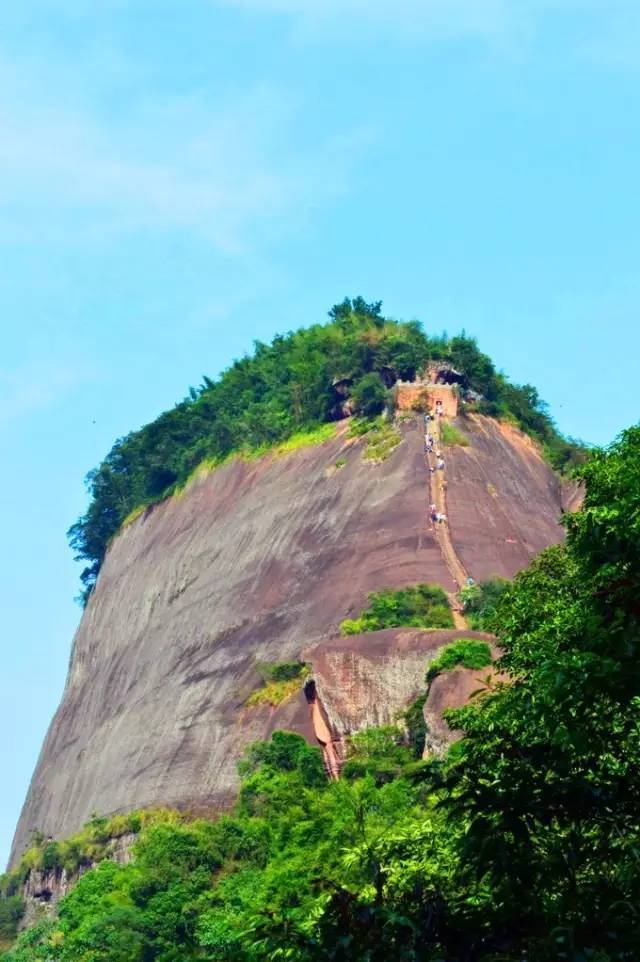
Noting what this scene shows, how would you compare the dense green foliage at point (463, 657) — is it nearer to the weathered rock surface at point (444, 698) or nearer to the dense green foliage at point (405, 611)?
the weathered rock surface at point (444, 698)

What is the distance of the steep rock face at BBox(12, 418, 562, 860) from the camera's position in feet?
167

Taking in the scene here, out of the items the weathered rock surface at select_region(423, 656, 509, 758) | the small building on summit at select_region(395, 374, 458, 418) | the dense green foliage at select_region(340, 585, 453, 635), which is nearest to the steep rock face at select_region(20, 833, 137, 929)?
the dense green foliage at select_region(340, 585, 453, 635)

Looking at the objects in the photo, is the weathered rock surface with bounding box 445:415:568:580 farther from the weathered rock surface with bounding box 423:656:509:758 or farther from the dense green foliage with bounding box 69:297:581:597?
the weathered rock surface with bounding box 423:656:509:758

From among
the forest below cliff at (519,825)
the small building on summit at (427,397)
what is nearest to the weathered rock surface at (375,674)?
the forest below cliff at (519,825)

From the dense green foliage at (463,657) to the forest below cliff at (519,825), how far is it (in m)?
5.50

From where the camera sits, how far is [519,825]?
9227 mm

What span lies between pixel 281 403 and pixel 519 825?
193 feet

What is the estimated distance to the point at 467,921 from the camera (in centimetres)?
869

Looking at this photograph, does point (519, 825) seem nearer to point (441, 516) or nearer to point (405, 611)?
point (405, 611)

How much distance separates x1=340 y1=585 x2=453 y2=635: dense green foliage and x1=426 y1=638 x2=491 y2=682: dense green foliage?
6539 mm

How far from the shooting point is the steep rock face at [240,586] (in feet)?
167

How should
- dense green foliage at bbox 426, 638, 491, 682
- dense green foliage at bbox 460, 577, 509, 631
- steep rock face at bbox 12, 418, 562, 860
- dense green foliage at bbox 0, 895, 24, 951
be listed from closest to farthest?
dense green foliage at bbox 426, 638, 491, 682
dense green foliage at bbox 460, 577, 509, 631
steep rock face at bbox 12, 418, 562, 860
dense green foliage at bbox 0, 895, 24, 951

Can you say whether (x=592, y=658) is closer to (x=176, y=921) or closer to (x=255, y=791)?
(x=176, y=921)

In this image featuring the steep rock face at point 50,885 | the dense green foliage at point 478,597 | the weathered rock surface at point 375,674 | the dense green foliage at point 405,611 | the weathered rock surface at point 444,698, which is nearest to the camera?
the weathered rock surface at point 444,698
